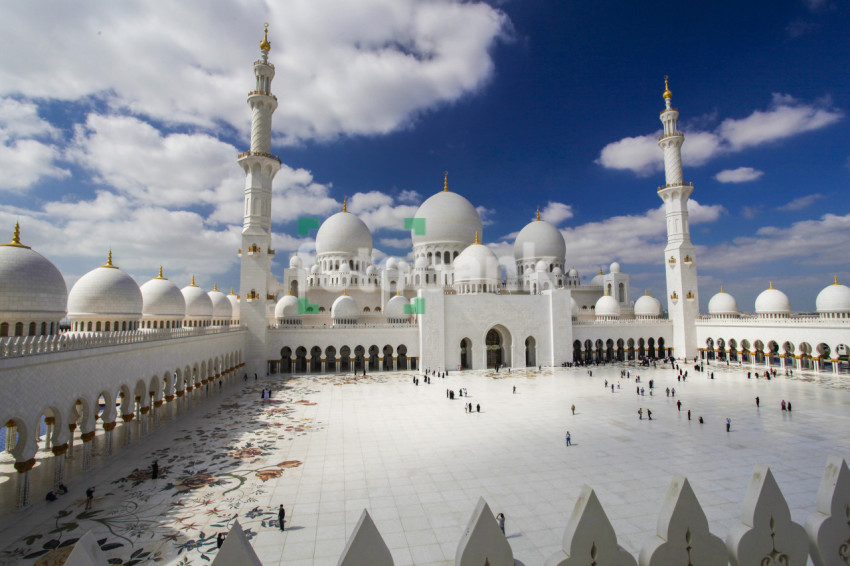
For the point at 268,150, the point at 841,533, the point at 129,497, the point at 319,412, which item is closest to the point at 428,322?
the point at 319,412

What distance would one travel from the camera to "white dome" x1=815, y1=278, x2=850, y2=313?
25.7 metres

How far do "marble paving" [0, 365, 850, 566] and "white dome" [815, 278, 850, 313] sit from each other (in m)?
9.03

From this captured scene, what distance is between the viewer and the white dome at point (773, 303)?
30016mm

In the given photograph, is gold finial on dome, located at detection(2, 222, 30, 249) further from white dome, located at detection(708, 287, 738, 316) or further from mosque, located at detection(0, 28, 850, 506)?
white dome, located at detection(708, 287, 738, 316)

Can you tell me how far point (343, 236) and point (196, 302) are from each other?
589 inches

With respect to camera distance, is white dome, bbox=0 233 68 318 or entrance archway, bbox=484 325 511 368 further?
entrance archway, bbox=484 325 511 368

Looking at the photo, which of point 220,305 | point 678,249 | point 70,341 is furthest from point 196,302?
point 678,249

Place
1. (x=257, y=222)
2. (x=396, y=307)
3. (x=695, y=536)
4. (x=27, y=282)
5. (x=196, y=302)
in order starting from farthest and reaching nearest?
(x=396, y=307) → (x=257, y=222) → (x=196, y=302) → (x=27, y=282) → (x=695, y=536)

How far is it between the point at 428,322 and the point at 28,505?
21652mm

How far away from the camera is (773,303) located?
3023cm

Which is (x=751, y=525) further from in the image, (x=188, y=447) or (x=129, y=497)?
(x=188, y=447)

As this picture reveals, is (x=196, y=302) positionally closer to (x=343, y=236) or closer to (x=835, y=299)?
(x=343, y=236)

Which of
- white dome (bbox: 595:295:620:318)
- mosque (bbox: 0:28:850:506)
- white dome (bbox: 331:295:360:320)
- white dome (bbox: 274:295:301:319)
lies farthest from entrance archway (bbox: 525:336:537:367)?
white dome (bbox: 274:295:301:319)

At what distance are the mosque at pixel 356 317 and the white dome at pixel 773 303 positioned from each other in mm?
80
